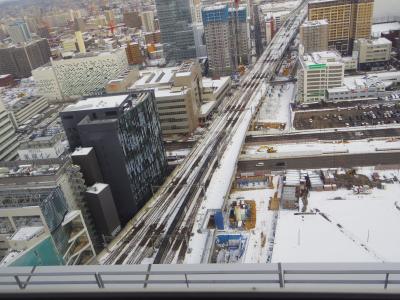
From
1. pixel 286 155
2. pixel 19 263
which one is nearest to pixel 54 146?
pixel 19 263

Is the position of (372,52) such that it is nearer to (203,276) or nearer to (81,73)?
(81,73)

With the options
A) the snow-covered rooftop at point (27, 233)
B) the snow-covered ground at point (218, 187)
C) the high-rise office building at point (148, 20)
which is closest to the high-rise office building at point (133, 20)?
the high-rise office building at point (148, 20)

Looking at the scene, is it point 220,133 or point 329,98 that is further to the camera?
point 329,98

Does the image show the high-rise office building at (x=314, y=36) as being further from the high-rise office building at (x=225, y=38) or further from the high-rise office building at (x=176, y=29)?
the high-rise office building at (x=176, y=29)

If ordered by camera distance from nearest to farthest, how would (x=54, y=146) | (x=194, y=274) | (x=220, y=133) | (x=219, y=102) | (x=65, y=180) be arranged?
(x=194, y=274) → (x=65, y=180) → (x=54, y=146) → (x=220, y=133) → (x=219, y=102)

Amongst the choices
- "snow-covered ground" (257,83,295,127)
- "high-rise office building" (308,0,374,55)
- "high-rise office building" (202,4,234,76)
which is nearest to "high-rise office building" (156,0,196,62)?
"high-rise office building" (202,4,234,76)

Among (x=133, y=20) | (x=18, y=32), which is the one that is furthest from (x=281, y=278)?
(x=18, y=32)

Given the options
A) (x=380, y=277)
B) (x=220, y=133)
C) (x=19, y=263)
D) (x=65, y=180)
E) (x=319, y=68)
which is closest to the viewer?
(x=380, y=277)

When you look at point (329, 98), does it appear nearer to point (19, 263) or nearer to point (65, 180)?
point (65, 180)
